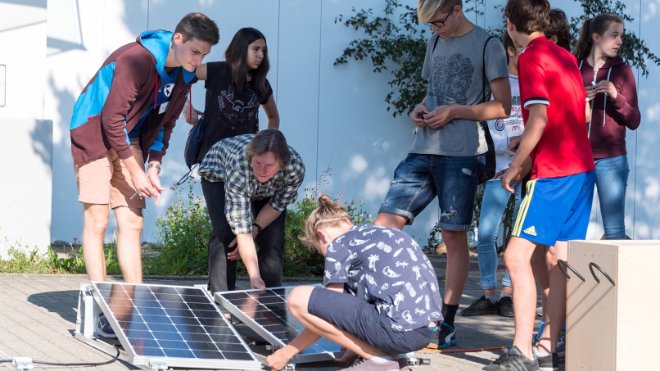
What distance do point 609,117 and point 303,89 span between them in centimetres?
532

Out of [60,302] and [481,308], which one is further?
[481,308]

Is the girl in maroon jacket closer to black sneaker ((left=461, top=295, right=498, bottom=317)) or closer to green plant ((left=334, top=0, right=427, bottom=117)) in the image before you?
black sneaker ((left=461, top=295, right=498, bottom=317))

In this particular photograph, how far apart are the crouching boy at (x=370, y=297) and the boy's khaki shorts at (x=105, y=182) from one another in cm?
163

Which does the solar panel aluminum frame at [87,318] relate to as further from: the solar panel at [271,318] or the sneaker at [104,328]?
the solar panel at [271,318]

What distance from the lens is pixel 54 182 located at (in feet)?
38.0

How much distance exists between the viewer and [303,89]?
40.5 feet

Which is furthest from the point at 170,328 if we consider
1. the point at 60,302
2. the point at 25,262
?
→ the point at 25,262

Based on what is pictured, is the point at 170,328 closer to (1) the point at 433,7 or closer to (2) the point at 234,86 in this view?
(2) the point at 234,86

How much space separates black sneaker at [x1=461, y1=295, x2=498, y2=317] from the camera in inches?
314

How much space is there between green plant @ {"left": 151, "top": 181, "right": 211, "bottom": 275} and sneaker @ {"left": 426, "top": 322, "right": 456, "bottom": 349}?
11.4ft

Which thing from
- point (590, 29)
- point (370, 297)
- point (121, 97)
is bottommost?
point (370, 297)

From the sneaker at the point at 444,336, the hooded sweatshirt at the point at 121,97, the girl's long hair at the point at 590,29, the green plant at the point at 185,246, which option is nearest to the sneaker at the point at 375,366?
the sneaker at the point at 444,336

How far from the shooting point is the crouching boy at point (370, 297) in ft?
17.7

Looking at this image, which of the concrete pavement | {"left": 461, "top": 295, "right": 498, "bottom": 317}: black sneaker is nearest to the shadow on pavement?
the concrete pavement
